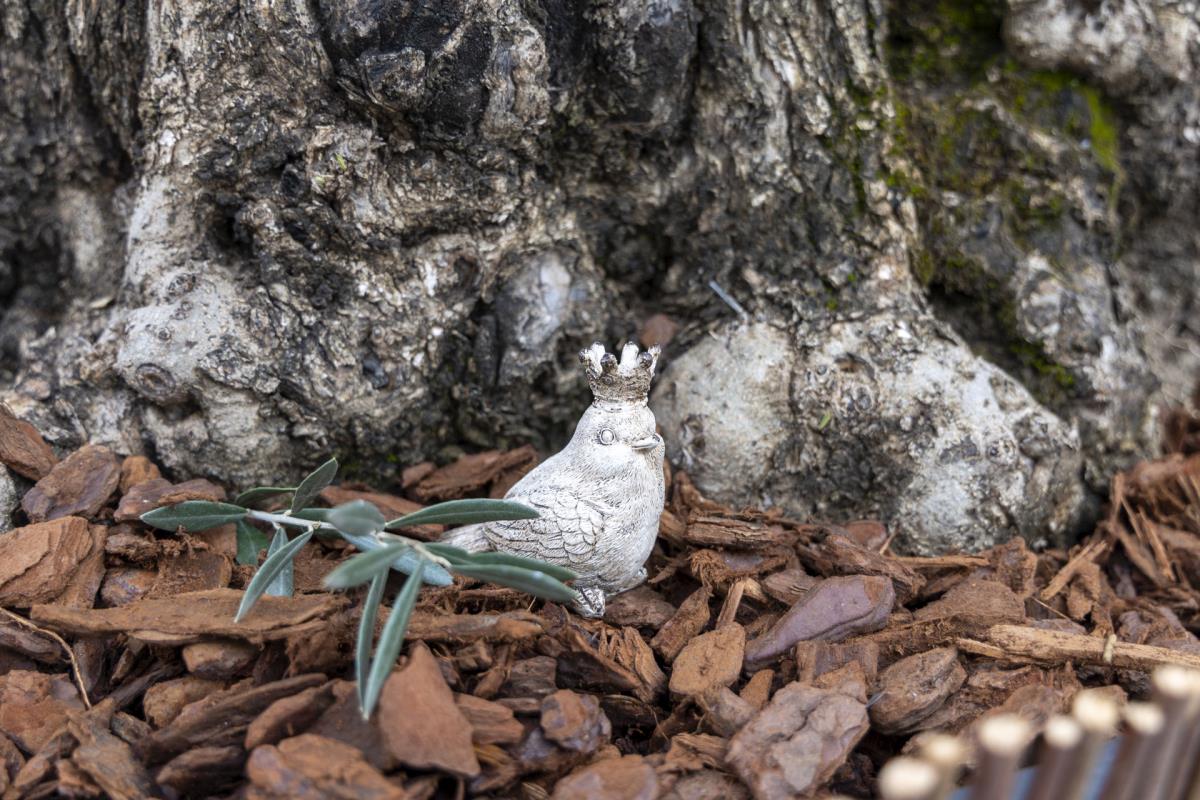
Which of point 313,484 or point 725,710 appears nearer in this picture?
point 725,710

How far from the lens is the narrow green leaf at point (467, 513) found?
82.7 inches

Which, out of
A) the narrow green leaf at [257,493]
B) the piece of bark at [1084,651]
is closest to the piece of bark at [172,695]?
the narrow green leaf at [257,493]

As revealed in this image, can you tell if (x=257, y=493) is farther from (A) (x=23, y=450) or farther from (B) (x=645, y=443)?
(B) (x=645, y=443)

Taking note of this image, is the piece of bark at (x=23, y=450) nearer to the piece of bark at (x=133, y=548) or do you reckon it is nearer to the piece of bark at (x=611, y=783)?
the piece of bark at (x=133, y=548)

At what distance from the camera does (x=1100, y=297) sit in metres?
3.10

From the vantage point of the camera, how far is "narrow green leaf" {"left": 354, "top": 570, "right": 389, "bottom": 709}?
1755 mm

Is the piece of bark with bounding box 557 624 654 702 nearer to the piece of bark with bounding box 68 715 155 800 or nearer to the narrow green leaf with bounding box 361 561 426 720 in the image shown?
the narrow green leaf with bounding box 361 561 426 720

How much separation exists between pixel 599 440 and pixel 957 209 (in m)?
1.51

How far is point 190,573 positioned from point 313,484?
363 millimetres

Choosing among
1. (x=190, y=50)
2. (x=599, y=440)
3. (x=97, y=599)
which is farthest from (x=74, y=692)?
(x=190, y=50)

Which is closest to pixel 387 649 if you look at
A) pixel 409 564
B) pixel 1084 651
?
pixel 409 564

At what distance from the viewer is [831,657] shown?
2133 millimetres

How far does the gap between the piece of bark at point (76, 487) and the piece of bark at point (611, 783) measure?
55.0 inches

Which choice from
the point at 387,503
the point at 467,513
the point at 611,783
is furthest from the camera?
the point at 387,503
